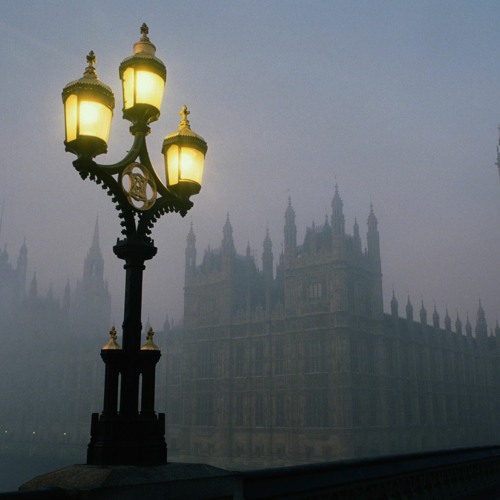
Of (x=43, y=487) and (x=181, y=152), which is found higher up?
(x=181, y=152)

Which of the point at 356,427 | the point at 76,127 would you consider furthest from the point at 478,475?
the point at 356,427

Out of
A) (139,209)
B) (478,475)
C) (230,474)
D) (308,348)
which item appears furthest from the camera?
(308,348)

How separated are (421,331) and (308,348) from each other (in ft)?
53.4

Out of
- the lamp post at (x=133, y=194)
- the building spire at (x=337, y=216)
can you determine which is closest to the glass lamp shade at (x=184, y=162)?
the lamp post at (x=133, y=194)

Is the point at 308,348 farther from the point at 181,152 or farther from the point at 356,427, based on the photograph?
the point at 181,152

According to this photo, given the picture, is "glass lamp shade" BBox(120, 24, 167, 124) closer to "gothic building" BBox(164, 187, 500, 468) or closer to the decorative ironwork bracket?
the decorative ironwork bracket

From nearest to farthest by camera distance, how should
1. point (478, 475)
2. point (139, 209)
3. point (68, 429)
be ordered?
point (139, 209) → point (478, 475) → point (68, 429)

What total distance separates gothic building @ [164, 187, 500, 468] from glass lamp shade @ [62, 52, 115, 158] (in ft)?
132

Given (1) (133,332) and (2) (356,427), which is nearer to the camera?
(1) (133,332)

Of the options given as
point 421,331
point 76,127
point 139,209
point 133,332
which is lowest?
point 133,332

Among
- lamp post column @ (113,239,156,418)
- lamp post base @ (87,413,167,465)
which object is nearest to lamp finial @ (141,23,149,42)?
lamp post column @ (113,239,156,418)

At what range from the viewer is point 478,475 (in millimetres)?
9734

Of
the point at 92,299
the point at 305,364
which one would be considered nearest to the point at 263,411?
the point at 305,364

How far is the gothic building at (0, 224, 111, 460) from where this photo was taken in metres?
68.2
